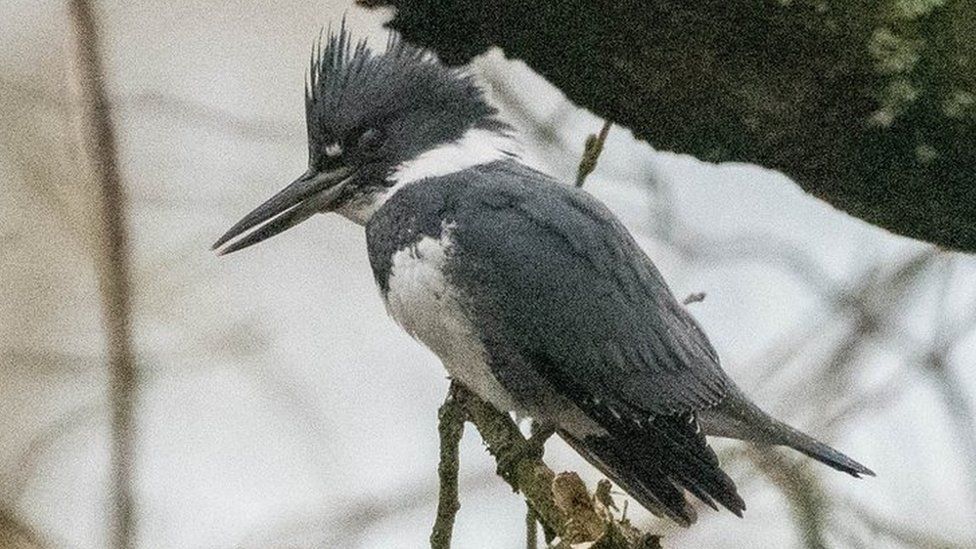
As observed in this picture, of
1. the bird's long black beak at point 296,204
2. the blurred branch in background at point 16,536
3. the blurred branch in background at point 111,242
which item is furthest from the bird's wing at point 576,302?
the blurred branch in background at point 16,536

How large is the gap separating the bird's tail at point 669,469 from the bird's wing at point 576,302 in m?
0.02

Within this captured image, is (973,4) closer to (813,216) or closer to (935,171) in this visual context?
(935,171)

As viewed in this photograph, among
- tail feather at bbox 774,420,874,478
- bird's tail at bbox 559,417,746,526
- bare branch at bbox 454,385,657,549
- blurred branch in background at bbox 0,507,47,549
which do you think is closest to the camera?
bare branch at bbox 454,385,657,549

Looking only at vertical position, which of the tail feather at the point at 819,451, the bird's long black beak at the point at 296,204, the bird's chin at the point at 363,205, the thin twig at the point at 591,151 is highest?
the bird's long black beak at the point at 296,204

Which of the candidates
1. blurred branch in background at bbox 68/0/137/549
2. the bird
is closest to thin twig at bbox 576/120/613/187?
the bird

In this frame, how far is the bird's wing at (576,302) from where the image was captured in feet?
2.79

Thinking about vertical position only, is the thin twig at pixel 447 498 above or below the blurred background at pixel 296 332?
below

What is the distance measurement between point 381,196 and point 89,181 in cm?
30

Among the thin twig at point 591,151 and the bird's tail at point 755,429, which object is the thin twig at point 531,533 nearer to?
the bird's tail at point 755,429

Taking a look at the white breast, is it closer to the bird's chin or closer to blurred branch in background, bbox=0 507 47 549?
the bird's chin

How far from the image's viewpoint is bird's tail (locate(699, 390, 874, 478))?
2.98 ft

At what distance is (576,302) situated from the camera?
0.88 metres

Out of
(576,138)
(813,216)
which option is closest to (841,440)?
(813,216)

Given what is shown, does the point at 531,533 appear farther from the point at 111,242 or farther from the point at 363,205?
the point at 111,242
